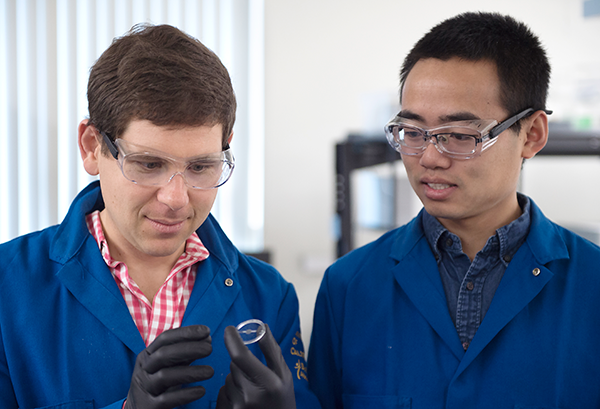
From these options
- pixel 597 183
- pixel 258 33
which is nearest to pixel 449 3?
pixel 258 33

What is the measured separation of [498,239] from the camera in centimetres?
121

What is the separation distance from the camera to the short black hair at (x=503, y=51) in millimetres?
1174

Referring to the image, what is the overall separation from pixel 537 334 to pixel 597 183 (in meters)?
3.15

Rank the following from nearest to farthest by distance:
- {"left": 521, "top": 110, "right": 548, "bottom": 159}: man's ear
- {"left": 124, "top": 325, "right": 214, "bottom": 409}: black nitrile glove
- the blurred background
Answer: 1. {"left": 124, "top": 325, "right": 214, "bottom": 409}: black nitrile glove
2. {"left": 521, "top": 110, "right": 548, "bottom": 159}: man's ear
3. the blurred background

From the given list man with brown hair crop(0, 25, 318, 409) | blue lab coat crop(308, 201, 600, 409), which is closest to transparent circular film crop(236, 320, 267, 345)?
man with brown hair crop(0, 25, 318, 409)

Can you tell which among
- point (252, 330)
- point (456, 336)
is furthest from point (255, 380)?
point (456, 336)

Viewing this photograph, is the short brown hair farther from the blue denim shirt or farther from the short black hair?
the blue denim shirt

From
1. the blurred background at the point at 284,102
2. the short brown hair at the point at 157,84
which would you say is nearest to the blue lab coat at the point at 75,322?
the short brown hair at the point at 157,84

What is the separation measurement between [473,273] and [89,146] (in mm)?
912

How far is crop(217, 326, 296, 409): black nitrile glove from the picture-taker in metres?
0.93

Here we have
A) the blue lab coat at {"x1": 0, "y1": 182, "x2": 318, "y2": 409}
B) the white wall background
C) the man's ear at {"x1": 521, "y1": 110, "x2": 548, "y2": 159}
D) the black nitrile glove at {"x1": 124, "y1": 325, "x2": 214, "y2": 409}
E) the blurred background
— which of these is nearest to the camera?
the black nitrile glove at {"x1": 124, "y1": 325, "x2": 214, "y2": 409}

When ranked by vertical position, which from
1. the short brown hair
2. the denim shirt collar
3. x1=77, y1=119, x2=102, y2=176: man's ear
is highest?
the short brown hair

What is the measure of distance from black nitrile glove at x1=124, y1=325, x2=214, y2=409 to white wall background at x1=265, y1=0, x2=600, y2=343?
104 inches

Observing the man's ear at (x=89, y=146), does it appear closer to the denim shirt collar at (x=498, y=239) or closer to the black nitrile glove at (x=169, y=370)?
the black nitrile glove at (x=169, y=370)
